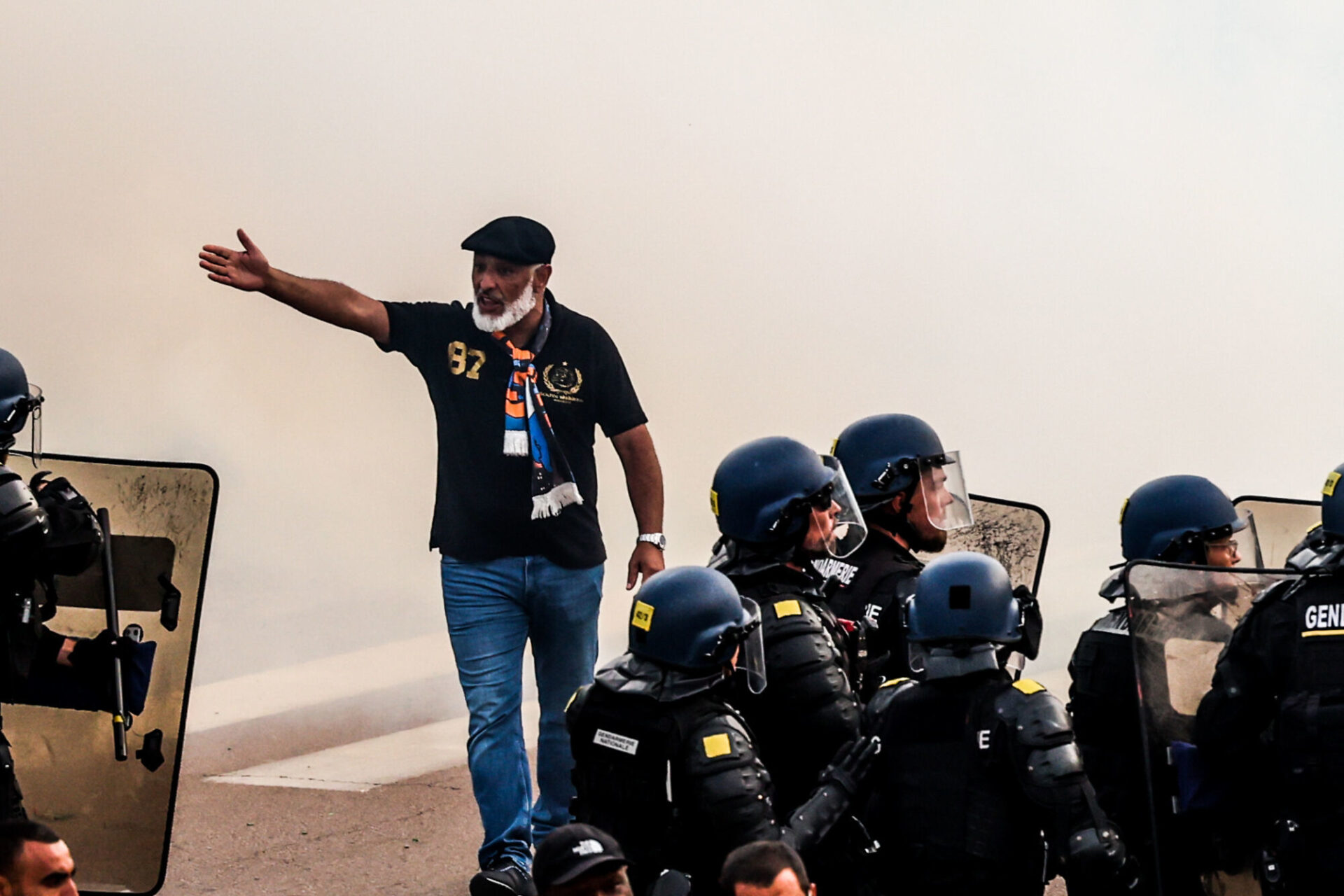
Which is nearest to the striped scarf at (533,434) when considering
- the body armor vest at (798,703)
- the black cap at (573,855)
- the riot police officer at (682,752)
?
the body armor vest at (798,703)

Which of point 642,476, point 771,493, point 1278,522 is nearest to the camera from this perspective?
point 771,493

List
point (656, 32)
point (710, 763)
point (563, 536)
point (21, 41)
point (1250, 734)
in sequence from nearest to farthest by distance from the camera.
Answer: point (710, 763)
point (1250, 734)
point (563, 536)
point (21, 41)
point (656, 32)

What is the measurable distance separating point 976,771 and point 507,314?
2.14 meters

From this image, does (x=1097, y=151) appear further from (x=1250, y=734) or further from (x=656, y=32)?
(x=1250, y=734)

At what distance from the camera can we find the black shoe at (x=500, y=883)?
4492 millimetres

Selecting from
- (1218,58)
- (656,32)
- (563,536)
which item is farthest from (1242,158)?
(563,536)

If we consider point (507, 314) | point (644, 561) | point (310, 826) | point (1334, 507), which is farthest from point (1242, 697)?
point (310, 826)

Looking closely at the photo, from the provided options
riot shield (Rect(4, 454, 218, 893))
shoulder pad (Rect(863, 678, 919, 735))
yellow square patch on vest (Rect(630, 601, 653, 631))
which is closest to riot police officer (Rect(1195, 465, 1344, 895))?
shoulder pad (Rect(863, 678, 919, 735))

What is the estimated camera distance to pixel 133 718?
174 inches

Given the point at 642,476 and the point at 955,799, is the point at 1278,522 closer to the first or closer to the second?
the point at 642,476

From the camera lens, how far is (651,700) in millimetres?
3350

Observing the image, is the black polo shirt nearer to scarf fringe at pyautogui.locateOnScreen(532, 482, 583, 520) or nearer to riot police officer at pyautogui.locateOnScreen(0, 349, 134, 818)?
scarf fringe at pyautogui.locateOnScreen(532, 482, 583, 520)

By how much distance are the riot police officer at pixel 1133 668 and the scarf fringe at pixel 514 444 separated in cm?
160

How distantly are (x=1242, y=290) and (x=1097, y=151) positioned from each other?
92 cm
